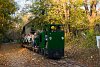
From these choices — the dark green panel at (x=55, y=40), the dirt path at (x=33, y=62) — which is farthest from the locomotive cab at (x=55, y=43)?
the dirt path at (x=33, y=62)

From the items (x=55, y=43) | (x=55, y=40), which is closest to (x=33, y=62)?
(x=55, y=43)

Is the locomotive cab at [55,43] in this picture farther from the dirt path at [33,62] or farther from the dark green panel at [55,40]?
the dirt path at [33,62]

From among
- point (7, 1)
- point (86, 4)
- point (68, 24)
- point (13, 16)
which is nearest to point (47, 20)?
point (68, 24)

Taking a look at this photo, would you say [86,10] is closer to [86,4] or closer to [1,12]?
[86,4]

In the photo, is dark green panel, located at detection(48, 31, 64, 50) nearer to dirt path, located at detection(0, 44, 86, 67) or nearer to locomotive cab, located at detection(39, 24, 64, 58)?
locomotive cab, located at detection(39, 24, 64, 58)

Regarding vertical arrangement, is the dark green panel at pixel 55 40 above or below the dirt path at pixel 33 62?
above

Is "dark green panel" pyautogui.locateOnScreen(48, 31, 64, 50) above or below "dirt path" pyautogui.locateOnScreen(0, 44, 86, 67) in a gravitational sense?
above

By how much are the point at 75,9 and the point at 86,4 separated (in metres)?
1.53

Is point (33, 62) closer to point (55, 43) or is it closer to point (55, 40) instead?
point (55, 43)

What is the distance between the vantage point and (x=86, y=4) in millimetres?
31609

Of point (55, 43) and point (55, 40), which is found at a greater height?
Result: point (55, 40)

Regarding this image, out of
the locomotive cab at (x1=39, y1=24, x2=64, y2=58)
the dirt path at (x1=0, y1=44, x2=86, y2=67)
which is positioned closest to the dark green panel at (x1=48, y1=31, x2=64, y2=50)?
the locomotive cab at (x1=39, y1=24, x2=64, y2=58)

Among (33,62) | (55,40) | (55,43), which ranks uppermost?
(55,40)

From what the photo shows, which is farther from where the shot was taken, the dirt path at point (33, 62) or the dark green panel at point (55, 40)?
the dark green panel at point (55, 40)
